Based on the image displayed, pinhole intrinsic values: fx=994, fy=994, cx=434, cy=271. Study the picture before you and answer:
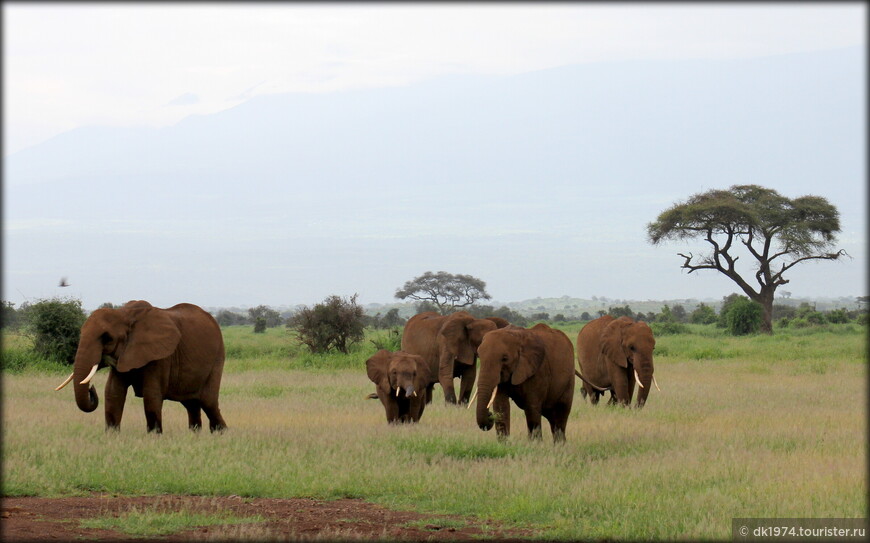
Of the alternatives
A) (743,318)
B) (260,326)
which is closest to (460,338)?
(743,318)

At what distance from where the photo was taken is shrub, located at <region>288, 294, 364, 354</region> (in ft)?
103

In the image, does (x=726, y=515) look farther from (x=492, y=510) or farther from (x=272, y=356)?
(x=272, y=356)

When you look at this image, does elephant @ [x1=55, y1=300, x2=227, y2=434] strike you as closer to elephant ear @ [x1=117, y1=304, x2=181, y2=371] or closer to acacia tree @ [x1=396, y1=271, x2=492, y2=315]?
elephant ear @ [x1=117, y1=304, x2=181, y2=371]

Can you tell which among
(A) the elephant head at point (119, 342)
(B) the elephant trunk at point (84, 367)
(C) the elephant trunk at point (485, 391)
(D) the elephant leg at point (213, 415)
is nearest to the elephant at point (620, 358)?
(C) the elephant trunk at point (485, 391)

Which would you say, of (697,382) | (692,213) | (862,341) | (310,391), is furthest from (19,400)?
(692,213)

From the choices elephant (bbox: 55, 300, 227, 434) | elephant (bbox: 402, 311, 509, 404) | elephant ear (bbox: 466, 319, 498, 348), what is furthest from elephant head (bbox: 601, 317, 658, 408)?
elephant (bbox: 55, 300, 227, 434)

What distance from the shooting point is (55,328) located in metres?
27.5

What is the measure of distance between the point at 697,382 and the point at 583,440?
1089cm

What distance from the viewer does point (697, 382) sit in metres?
23.9

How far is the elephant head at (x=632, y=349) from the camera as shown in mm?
17969

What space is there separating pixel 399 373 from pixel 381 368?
697 millimetres

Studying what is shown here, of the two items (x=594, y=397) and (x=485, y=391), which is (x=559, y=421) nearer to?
(x=485, y=391)

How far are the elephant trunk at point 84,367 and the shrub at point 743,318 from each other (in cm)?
3627

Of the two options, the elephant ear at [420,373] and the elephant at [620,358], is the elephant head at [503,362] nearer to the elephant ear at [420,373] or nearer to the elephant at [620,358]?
the elephant ear at [420,373]
